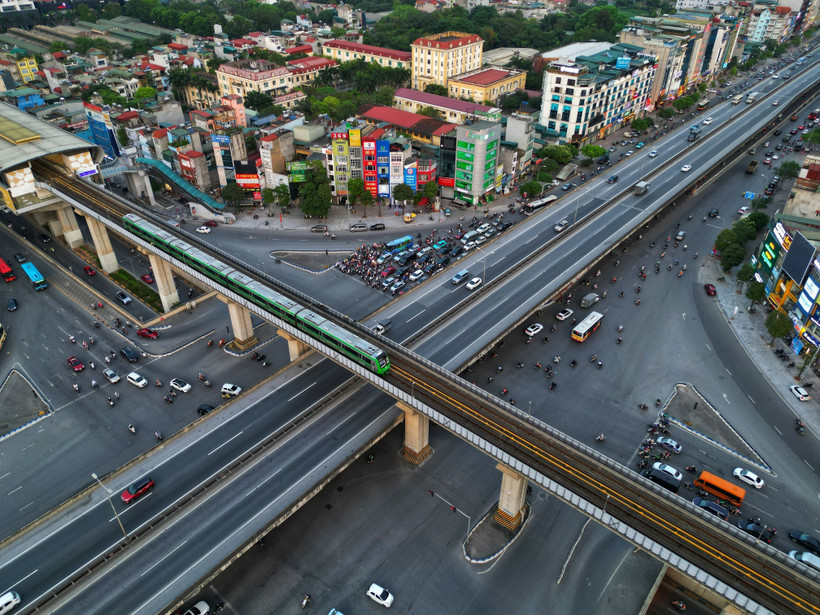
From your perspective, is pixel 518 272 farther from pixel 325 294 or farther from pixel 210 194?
pixel 210 194

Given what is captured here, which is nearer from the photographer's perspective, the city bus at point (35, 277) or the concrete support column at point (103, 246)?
the city bus at point (35, 277)

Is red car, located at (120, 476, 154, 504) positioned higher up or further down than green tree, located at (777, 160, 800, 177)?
higher up

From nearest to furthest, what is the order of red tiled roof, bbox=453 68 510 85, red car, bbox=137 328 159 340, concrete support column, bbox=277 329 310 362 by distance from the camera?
concrete support column, bbox=277 329 310 362, red car, bbox=137 328 159 340, red tiled roof, bbox=453 68 510 85

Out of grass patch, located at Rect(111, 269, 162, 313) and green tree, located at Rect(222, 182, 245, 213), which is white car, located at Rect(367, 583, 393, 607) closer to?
grass patch, located at Rect(111, 269, 162, 313)

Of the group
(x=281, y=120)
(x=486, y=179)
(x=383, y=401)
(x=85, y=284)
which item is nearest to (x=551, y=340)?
(x=383, y=401)

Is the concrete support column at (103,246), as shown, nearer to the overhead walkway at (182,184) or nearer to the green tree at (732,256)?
the overhead walkway at (182,184)

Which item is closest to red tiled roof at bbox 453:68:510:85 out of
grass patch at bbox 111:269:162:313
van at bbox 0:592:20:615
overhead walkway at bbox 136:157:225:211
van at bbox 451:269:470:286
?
overhead walkway at bbox 136:157:225:211

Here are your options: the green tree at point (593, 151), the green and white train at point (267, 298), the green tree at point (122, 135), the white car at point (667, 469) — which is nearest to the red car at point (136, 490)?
the green and white train at point (267, 298)
